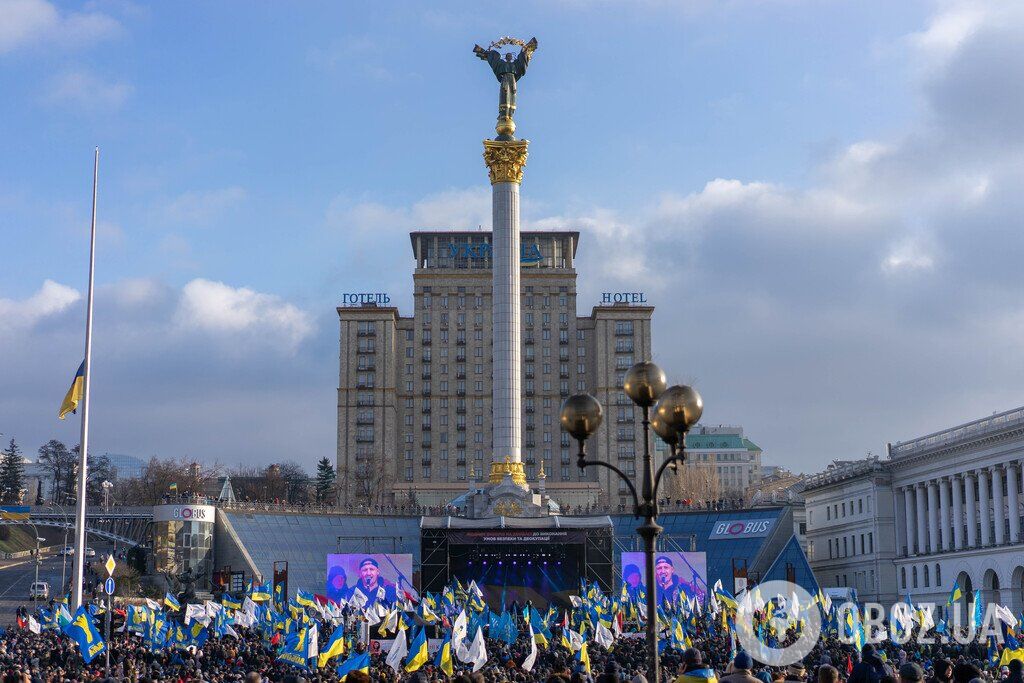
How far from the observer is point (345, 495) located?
117 meters

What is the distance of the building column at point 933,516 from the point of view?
75688 mm

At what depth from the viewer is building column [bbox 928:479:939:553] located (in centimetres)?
7569

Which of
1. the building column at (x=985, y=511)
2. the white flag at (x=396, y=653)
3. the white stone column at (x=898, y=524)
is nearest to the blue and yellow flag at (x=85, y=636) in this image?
the white flag at (x=396, y=653)

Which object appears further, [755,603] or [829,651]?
[755,603]

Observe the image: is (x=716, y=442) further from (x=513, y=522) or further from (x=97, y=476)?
(x=513, y=522)

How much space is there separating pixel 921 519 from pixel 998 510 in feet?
34.5

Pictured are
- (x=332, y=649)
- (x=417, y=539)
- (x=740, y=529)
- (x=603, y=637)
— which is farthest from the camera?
(x=417, y=539)

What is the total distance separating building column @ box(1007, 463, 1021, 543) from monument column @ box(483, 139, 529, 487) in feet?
93.1

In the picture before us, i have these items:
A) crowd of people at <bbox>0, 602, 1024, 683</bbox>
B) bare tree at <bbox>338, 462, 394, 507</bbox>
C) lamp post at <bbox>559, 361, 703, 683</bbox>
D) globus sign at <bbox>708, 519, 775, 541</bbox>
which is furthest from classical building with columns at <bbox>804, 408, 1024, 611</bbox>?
lamp post at <bbox>559, 361, 703, 683</bbox>

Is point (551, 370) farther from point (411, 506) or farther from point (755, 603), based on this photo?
point (755, 603)

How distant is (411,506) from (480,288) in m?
41.0

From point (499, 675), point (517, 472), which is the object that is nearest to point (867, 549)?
point (517, 472)

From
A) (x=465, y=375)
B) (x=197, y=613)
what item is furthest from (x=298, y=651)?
(x=465, y=375)

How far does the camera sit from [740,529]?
266ft
